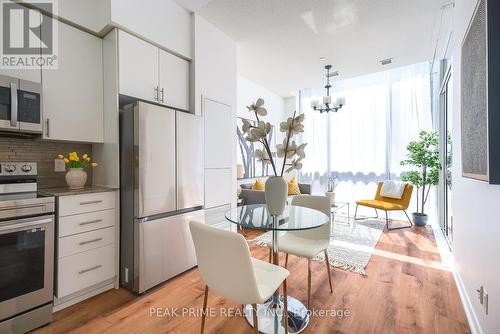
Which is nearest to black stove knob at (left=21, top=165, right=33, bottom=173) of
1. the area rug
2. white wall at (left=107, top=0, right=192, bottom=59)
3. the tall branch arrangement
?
white wall at (left=107, top=0, right=192, bottom=59)

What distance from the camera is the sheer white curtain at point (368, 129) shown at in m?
4.43

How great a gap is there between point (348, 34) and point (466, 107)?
6.80ft

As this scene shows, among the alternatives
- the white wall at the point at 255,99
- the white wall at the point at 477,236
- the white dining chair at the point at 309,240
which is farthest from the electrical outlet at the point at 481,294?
the white wall at the point at 255,99

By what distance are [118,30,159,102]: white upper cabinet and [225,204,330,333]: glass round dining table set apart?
1.55 meters

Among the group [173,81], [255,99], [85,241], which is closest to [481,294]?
[85,241]

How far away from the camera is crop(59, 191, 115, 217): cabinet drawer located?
1751 millimetres

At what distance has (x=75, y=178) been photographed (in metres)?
2.05

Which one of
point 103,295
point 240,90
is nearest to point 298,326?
point 103,295

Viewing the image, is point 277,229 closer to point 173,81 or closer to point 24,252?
point 24,252

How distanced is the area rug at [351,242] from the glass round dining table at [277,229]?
3.34 feet

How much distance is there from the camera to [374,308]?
70.3 inches

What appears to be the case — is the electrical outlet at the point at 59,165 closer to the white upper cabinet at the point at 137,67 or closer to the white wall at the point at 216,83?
the white upper cabinet at the point at 137,67

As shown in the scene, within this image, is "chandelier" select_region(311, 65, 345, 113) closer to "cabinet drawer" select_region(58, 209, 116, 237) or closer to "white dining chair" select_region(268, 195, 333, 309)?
"white dining chair" select_region(268, 195, 333, 309)

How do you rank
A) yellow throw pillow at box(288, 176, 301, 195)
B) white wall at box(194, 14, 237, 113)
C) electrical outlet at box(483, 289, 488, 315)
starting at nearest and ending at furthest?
electrical outlet at box(483, 289, 488, 315), white wall at box(194, 14, 237, 113), yellow throw pillow at box(288, 176, 301, 195)
